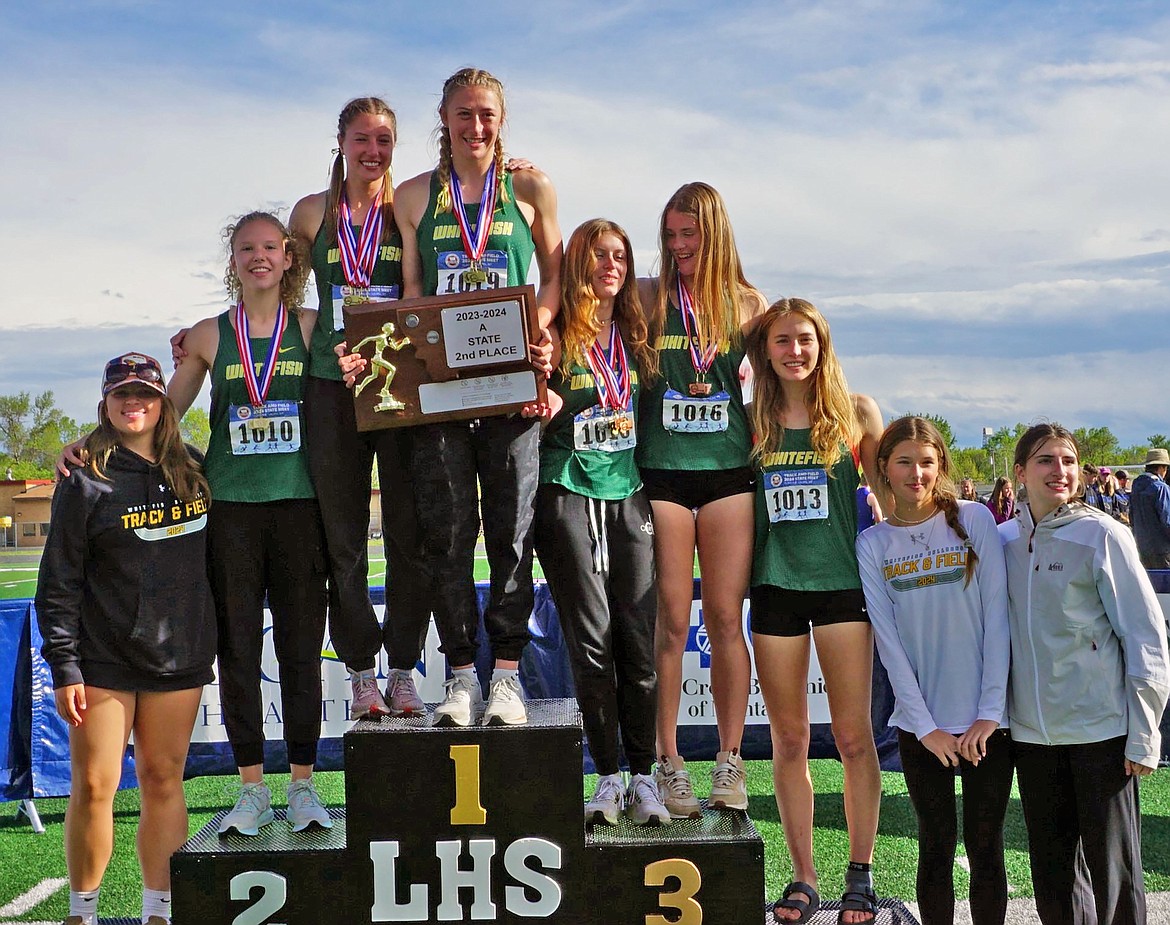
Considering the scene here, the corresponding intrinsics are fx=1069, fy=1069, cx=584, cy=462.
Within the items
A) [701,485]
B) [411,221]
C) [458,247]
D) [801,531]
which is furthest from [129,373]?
[801,531]

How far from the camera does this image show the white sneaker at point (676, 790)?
3.39 meters

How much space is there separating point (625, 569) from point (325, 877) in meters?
1.26

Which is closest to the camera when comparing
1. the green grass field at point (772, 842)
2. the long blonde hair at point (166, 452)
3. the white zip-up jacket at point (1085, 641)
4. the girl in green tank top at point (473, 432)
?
the white zip-up jacket at point (1085, 641)

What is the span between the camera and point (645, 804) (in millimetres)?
3307

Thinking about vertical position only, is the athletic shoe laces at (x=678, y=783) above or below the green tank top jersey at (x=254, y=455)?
below

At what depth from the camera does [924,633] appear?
3340mm

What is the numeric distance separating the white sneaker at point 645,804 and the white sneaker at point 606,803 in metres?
0.04

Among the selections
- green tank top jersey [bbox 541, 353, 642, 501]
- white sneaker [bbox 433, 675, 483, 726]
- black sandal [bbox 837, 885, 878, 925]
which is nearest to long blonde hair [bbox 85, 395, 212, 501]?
white sneaker [bbox 433, 675, 483, 726]

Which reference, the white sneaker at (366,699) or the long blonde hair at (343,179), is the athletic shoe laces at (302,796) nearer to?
the white sneaker at (366,699)

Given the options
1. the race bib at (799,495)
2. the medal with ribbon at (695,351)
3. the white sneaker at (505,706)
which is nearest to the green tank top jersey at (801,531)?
the race bib at (799,495)

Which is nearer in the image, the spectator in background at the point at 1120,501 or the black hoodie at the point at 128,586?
the black hoodie at the point at 128,586

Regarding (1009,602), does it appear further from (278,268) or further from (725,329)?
(278,268)

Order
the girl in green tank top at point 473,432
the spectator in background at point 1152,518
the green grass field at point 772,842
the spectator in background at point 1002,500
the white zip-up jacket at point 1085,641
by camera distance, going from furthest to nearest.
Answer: the spectator in background at point 1002,500 → the spectator in background at point 1152,518 → the green grass field at point 772,842 → the girl in green tank top at point 473,432 → the white zip-up jacket at point 1085,641

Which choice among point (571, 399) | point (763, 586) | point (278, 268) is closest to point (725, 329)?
point (571, 399)
